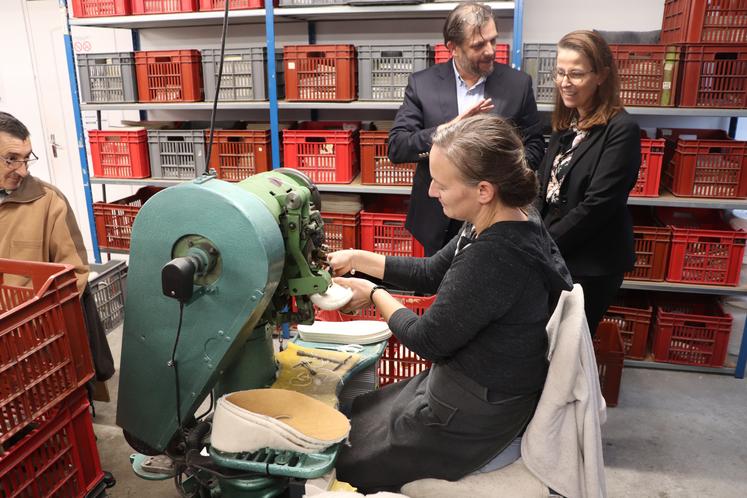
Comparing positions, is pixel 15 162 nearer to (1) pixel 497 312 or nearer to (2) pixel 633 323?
(1) pixel 497 312

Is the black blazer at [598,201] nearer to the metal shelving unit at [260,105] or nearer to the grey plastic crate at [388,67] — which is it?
the grey plastic crate at [388,67]

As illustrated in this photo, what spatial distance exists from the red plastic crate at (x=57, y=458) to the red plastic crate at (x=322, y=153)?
2180 millimetres

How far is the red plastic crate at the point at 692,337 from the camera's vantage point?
3.29 metres

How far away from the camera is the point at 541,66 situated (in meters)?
3.23

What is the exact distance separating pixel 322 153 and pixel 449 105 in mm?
1059

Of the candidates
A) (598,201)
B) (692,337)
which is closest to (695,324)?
(692,337)

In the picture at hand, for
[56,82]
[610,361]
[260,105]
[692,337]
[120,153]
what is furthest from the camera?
[56,82]

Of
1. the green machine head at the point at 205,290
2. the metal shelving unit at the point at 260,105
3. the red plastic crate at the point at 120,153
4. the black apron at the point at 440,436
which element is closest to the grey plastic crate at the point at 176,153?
the red plastic crate at the point at 120,153

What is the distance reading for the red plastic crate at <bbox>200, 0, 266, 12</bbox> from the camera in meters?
3.46

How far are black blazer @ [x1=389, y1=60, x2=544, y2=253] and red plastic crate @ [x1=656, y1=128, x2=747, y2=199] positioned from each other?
969mm

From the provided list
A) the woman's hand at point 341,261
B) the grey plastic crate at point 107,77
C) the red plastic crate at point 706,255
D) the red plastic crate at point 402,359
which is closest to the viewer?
the woman's hand at point 341,261

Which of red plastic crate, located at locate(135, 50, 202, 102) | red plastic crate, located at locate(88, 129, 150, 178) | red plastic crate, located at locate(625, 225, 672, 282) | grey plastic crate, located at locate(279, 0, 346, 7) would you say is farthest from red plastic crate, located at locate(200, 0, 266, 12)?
red plastic crate, located at locate(625, 225, 672, 282)

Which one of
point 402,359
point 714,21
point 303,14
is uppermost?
point 303,14

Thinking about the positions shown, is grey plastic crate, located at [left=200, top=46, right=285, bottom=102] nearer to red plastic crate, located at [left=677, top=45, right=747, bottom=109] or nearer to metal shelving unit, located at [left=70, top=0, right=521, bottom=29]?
metal shelving unit, located at [left=70, top=0, right=521, bottom=29]
